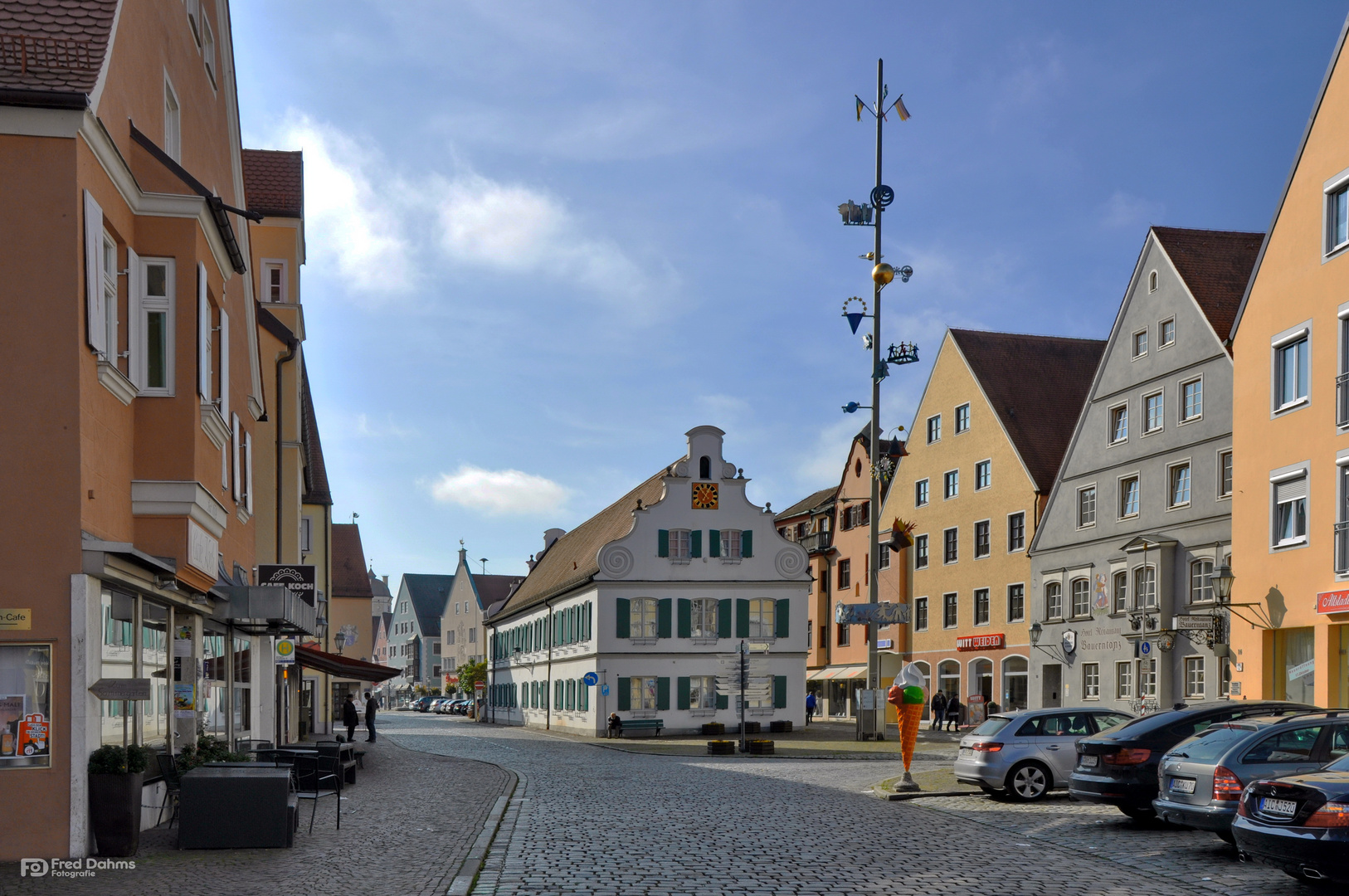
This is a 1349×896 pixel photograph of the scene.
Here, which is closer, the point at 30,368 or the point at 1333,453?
the point at 30,368

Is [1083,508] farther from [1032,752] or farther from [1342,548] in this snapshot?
[1032,752]

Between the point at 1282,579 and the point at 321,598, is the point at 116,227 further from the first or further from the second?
the point at 321,598

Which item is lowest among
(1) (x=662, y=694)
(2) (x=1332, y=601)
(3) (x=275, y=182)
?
(1) (x=662, y=694)

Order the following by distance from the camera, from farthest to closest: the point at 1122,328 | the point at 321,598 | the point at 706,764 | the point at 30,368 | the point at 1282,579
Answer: the point at 321,598 → the point at 1122,328 → the point at 706,764 → the point at 1282,579 → the point at 30,368

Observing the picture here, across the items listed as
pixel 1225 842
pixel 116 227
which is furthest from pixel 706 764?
pixel 116 227

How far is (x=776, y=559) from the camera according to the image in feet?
175

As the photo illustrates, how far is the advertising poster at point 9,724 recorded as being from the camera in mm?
12781

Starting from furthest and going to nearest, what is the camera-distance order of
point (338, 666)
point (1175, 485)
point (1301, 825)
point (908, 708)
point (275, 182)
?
1. point (1175, 485)
2. point (275, 182)
3. point (338, 666)
4. point (908, 708)
5. point (1301, 825)

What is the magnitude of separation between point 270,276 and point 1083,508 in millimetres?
24674

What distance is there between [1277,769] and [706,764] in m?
19.6

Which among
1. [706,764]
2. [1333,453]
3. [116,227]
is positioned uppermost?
[116,227]

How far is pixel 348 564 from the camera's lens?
263 feet

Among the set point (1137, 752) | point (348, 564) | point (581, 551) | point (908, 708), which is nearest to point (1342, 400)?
point (908, 708)

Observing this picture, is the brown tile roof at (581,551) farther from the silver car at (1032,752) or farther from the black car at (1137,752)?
the black car at (1137,752)
